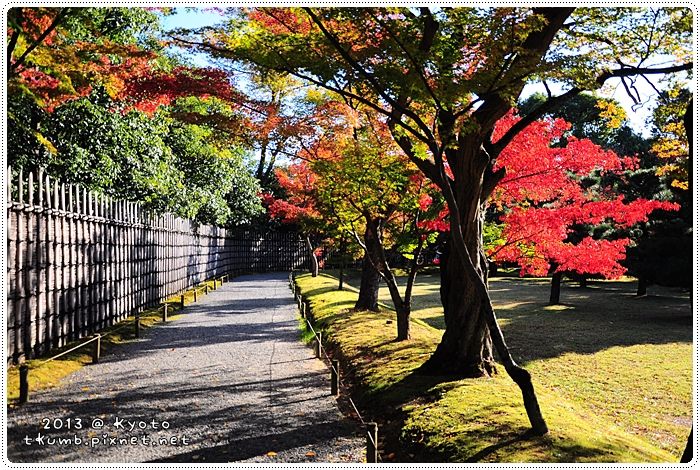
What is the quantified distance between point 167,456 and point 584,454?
3651 millimetres

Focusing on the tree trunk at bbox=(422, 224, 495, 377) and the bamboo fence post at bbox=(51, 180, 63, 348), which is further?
the bamboo fence post at bbox=(51, 180, 63, 348)

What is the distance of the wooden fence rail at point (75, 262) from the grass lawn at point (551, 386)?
444cm

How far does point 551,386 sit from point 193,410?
17.7 feet

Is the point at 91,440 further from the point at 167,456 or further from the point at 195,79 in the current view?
the point at 195,79

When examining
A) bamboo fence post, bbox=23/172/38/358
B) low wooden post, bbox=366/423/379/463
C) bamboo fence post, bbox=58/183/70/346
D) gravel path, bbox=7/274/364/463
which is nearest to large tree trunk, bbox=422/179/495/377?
gravel path, bbox=7/274/364/463

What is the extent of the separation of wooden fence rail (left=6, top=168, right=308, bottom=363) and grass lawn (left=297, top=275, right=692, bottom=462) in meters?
4.44

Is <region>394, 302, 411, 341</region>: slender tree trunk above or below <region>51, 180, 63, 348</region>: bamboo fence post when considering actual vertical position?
below

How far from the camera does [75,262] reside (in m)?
10.8

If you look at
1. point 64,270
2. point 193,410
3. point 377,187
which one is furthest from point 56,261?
point 377,187

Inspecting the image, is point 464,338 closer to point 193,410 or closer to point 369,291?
point 193,410

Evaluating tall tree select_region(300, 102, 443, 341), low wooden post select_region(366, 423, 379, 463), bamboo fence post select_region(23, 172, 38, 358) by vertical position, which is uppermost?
tall tree select_region(300, 102, 443, 341)

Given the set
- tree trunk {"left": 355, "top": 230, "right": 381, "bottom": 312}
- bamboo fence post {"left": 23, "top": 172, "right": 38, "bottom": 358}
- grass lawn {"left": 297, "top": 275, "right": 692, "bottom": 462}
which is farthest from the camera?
tree trunk {"left": 355, "top": 230, "right": 381, "bottom": 312}

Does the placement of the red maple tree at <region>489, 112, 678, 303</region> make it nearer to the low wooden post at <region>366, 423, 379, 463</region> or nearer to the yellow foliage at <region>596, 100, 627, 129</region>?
the yellow foliage at <region>596, 100, 627, 129</region>

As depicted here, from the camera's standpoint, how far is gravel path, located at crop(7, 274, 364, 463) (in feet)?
19.1
